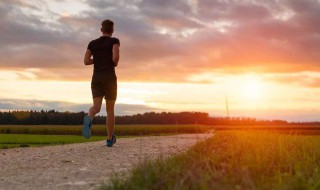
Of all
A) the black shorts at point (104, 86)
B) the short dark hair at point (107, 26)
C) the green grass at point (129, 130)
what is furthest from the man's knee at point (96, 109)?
the green grass at point (129, 130)

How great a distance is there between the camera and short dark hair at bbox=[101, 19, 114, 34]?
11484 mm

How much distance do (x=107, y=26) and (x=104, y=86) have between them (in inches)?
53.7

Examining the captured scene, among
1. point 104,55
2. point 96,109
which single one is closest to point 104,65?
point 104,55

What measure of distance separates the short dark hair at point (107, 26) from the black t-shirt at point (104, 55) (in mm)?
162

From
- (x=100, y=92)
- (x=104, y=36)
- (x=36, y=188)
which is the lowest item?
(x=36, y=188)

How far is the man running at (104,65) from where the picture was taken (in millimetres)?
11328

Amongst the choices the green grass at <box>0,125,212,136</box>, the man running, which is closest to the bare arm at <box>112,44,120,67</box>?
the man running

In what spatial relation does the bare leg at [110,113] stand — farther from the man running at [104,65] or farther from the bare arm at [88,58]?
the bare arm at [88,58]

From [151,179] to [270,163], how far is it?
7.68 feet

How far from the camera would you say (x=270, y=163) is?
7199 mm

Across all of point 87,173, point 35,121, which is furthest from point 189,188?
point 35,121

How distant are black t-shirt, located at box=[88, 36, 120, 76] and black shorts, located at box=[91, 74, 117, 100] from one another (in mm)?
126

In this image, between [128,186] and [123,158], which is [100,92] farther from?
[128,186]

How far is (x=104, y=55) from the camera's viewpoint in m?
11.4
